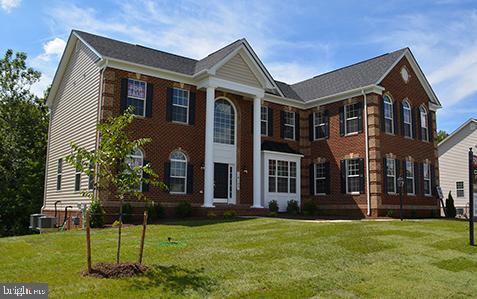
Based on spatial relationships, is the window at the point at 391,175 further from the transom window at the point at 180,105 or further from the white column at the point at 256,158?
the transom window at the point at 180,105

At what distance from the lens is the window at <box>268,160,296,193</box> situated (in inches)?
968

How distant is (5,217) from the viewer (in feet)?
95.1

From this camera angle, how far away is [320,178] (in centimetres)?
2606

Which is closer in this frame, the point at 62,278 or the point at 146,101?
the point at 62,278

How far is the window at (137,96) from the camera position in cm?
2031

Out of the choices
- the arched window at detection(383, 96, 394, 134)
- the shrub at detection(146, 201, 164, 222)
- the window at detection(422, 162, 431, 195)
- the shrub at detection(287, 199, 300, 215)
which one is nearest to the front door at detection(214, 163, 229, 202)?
the shrub at detection(146, 201, 164, 222)

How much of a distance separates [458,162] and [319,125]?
1542cm

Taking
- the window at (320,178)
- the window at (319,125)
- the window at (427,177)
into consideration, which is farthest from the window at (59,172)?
the window at (427,177)

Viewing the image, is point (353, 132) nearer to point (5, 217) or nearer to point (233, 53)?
point (233, 53)

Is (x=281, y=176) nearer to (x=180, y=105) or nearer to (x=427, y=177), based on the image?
(x=180, y=105)

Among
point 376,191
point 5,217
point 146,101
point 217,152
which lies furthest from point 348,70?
point 5,217

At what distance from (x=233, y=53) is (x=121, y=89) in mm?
5708

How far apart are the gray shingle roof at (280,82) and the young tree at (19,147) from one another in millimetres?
12206

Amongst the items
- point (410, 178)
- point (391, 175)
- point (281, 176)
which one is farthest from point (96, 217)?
point (410, 178)
